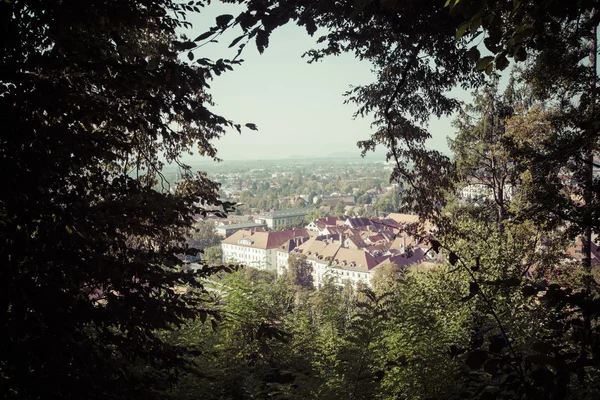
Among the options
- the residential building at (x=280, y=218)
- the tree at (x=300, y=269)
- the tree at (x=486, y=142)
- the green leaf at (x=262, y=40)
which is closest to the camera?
the green leaf at (x=262, y=40)

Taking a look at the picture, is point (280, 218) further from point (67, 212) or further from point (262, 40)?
point (262, 40)

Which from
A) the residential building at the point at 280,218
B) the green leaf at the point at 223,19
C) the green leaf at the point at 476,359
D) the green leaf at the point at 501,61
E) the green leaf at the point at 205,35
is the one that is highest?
the green leaf at the point at 223,19

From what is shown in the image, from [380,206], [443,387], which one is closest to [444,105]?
[443,387]

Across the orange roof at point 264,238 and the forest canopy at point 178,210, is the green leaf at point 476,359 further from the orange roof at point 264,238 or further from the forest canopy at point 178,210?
the orange roof at point 264,238

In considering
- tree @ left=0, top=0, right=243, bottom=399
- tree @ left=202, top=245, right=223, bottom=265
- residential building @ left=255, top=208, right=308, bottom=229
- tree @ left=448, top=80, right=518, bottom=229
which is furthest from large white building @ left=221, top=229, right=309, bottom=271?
tree @ left=0, top=0, right=243, bottom=399

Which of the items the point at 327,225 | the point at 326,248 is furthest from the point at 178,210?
the point at 327,225

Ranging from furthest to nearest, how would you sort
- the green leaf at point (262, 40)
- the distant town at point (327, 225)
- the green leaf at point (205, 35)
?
the distant town at point (327, 225)
the green leaf at point (262, 40)
the green leaf at point (205, 35)

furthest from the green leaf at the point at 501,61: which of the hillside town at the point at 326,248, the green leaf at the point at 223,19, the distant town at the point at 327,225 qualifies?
the hillside town at the point at 326,248

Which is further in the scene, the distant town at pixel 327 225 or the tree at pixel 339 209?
the tree at pixel 339 209

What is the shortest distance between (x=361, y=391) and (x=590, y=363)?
2541 millimetres

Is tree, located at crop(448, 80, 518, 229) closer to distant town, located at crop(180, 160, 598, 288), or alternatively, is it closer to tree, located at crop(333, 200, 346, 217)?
distant town, located at crop(180, 160, 598, 288)

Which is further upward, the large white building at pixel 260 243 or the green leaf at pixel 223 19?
the green leaf at pixel 223 19

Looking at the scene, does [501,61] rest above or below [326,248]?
above

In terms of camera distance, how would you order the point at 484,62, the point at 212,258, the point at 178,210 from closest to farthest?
the point at 484,62, the point at 178,210, the point at 212,258
